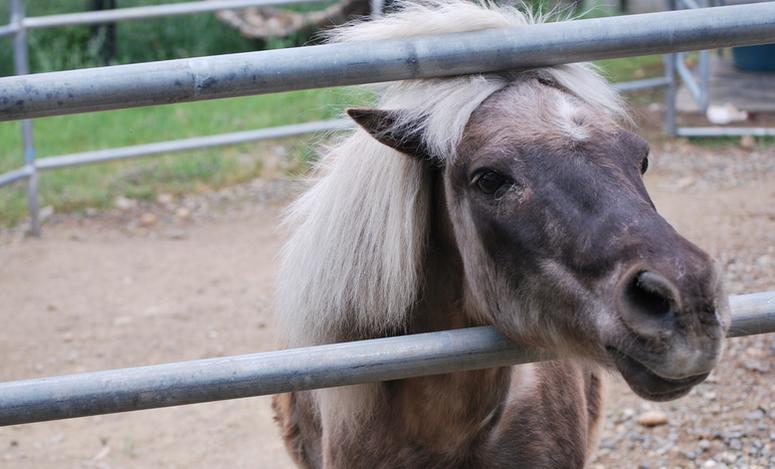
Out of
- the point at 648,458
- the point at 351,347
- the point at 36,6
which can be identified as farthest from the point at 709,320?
the point at 36,6

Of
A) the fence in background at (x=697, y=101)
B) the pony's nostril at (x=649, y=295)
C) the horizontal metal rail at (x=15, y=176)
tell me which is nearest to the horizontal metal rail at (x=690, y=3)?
the fence in background at (x=697, y=101)

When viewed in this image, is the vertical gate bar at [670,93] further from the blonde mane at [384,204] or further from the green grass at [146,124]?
the blonde mane at [384,204]

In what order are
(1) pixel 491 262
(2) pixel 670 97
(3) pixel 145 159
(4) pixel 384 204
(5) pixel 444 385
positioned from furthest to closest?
(3) pixel 145 159
(2) pixel 670 97
(5) pixel 444 385
(4) pixel 384 204
(1) pixel 491 262

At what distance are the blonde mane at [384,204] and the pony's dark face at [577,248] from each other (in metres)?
0.07

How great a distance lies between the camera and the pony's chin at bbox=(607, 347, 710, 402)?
173cm

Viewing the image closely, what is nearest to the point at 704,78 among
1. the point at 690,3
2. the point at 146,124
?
the point at 690,3

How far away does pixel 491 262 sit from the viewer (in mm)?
2041

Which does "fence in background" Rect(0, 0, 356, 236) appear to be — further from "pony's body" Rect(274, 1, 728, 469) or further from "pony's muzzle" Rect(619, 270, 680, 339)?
"pony's muzzle" Rect(619, 270, 680, 339)

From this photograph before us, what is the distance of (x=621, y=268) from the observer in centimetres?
170

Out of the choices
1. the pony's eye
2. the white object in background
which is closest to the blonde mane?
the pony's eye

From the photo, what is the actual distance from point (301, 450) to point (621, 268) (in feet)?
6.01

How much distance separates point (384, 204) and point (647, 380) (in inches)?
30.5

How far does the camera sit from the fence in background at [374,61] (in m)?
1.70

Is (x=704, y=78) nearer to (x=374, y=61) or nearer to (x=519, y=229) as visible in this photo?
(x=519, y=229)
